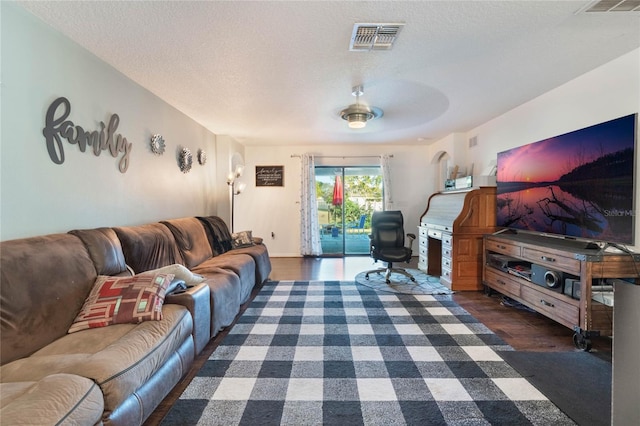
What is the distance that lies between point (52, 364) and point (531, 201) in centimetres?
407

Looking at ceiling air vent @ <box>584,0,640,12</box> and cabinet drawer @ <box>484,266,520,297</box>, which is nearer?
ceiling air vent @ <box>584,0,640,12</box>

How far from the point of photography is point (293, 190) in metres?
5.91

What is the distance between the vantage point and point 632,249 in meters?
2.15

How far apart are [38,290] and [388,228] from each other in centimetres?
387

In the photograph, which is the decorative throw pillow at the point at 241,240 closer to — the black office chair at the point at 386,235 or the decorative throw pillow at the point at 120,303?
the black office chair at the point at 386,235

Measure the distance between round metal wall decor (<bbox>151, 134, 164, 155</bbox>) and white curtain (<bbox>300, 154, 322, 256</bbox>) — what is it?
2.97m

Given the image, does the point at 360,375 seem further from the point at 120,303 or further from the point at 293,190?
the point at 293,190

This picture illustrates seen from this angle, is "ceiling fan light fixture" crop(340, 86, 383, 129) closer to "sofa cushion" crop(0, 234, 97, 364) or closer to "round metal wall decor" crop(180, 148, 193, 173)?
"round metal wall decor" crop(180, 148, 193, 173)

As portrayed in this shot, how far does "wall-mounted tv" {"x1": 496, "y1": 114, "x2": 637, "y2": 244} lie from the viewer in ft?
6.88

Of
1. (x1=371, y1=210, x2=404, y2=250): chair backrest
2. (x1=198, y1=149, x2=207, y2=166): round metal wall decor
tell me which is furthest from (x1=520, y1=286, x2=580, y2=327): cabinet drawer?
(x1=198, y1=149, x2=207, y2=166): round metal wall decor

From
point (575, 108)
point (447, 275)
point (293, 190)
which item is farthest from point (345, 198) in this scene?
point (575, 108)

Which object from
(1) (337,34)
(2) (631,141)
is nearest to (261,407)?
(1) (337,34)

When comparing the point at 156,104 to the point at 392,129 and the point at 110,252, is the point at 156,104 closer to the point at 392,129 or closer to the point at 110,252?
the point at 110,252

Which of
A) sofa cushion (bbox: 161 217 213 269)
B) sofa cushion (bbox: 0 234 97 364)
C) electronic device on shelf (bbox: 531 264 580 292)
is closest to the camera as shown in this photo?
sofa cushion (bbox: 0 234 97 364)
